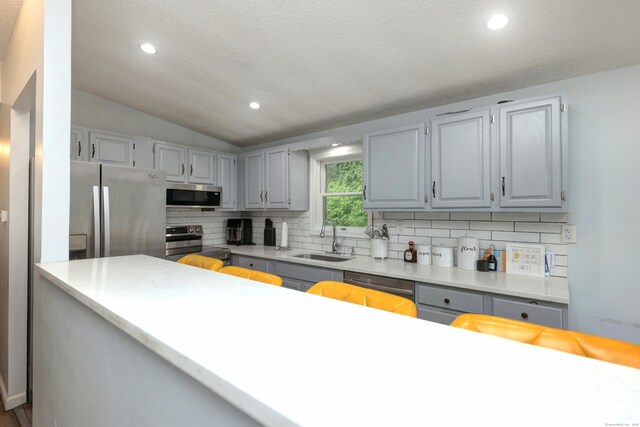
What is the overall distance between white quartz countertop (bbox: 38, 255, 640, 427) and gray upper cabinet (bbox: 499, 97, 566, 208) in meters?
1.76

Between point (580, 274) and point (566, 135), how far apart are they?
0.96m

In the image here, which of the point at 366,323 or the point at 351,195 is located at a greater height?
the point at 351,195

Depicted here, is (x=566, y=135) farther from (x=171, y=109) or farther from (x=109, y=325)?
(x=171, y=109)

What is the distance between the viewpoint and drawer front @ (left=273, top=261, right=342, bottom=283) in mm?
2750

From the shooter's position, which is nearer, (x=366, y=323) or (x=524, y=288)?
(x=366, y=323)

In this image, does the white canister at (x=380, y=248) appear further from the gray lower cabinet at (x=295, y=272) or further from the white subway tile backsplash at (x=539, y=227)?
the white subway tile backsplash at (x=539, y=227)

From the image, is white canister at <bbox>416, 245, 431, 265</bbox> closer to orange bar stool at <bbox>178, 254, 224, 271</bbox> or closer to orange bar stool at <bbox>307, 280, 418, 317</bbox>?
orange bar stool at <bbox>307, 280, 418, 317</bbox>

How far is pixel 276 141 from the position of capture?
13.4 feet

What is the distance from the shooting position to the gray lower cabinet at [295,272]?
2.79 m

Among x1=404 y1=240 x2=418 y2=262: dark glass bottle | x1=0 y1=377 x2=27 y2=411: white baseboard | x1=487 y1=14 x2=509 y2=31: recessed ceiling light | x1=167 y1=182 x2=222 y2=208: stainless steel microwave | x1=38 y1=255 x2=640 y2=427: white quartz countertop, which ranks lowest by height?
x1=0 y1=377 x2=27 y2=411: white baseboard

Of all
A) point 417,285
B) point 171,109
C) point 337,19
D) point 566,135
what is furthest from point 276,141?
point 566,135

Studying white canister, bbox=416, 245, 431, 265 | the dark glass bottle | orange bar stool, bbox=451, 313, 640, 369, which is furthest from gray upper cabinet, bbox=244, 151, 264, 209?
orange bar stool, bbox=451, 313, 640, 369

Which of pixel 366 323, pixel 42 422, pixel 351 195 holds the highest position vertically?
pixel 351 195

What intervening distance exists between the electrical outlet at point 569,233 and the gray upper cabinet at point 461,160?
528mm
